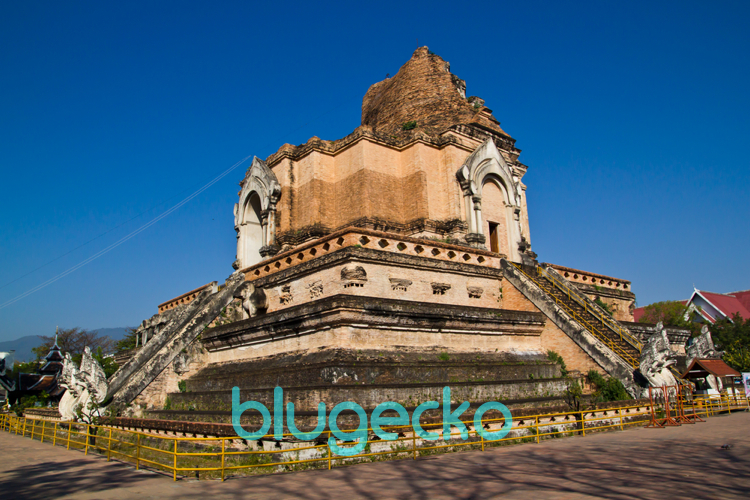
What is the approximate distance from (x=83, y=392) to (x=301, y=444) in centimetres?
761

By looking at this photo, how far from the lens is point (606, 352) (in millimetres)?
12938

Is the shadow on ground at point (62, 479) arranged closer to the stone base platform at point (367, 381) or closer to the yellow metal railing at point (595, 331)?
the stone base platform at point (367, 381)

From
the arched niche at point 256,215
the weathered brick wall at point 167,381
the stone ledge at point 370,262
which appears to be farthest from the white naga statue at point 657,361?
the arched niche at point 256,215

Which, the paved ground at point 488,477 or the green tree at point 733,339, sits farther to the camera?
the green tree at point 733,339

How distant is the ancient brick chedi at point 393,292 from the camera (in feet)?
37.2

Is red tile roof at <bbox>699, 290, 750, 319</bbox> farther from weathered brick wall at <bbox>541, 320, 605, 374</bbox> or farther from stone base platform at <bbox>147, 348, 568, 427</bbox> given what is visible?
stone base platform at <bbox>147, 348, 568, 427</bbox>

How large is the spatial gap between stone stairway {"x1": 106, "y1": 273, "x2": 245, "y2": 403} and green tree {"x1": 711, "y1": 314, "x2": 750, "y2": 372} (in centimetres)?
2534

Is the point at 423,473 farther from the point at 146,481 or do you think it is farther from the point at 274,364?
the point at 274,364

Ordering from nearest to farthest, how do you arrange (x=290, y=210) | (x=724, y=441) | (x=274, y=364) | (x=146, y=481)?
(x=146, y=481) < (x=724, y=441) < (x=274, y=364) < (x=290, y=210)

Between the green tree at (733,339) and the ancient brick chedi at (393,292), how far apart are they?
11.4 metres

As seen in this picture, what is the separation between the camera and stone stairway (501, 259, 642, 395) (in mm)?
12859

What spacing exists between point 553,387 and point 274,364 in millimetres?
6341

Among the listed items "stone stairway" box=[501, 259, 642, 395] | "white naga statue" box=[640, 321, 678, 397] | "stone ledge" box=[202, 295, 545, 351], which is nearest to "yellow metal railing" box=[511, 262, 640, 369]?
"stone stairway" box=[501, 259, 642, 395]

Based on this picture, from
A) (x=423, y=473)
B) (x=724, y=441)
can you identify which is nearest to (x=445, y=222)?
(x=724, y=441)
